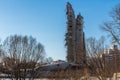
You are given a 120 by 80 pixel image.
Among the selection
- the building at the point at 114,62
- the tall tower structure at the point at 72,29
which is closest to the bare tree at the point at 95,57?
the building at the point at 114,62

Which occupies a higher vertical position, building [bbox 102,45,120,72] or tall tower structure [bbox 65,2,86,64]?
tall tower structure [bbox 65,2,86,64]

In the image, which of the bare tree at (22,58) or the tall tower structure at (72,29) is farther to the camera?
the tall tower structure at (72,29)

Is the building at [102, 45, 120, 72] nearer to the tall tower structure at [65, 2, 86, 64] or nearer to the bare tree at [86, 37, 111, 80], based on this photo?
the bare tree at [86, 37, 111, 80]

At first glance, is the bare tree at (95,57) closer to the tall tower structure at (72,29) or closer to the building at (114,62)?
the building at (114,62)

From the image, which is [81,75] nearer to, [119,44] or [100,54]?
[100,54]

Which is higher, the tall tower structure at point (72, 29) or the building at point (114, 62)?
the tall tower structure at point (72, 29)

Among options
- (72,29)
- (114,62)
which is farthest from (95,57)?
(72,29)

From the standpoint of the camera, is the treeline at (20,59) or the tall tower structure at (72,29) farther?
the tall tower structure at (72,29)

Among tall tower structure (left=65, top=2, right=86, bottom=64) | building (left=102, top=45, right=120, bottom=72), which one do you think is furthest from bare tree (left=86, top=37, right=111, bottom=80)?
tall tower structure (left=65, top=2, right=86, bottom=64)

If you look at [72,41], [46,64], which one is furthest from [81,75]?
[72,41]

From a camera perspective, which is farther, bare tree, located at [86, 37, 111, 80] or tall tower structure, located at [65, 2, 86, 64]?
tall tower structure, located at [65, 2, 86, 64]

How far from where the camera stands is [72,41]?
256 ft

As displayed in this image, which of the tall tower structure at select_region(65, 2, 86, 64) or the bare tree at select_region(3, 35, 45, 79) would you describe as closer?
the bare tree at select_region(3, 35, 45, 79)

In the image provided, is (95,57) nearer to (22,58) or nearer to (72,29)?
(22,58)
